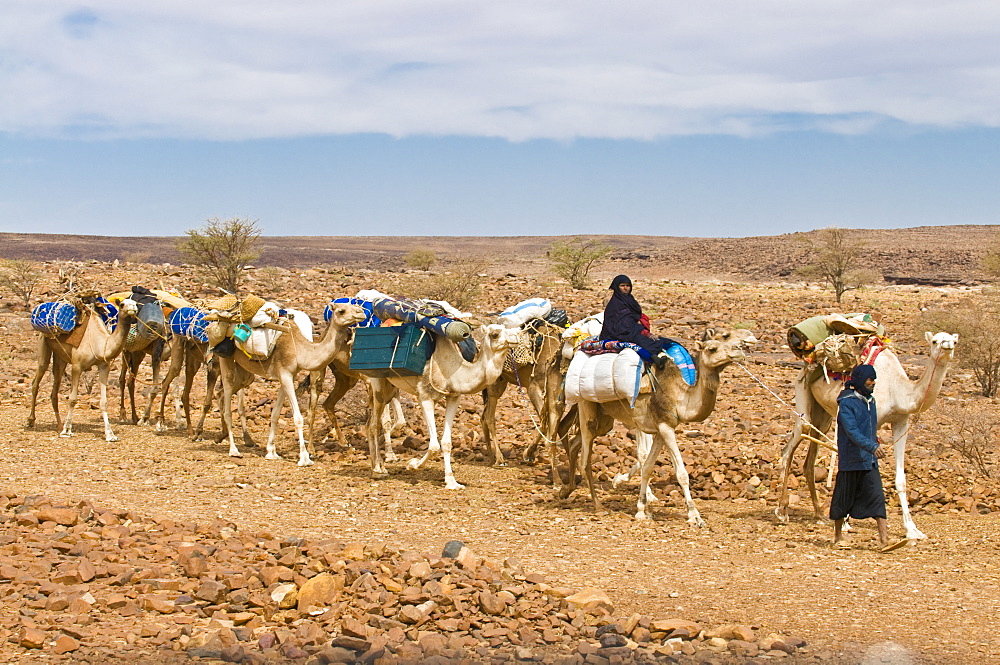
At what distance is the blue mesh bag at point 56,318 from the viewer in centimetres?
1622

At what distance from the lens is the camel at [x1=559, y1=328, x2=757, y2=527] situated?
35.3ft

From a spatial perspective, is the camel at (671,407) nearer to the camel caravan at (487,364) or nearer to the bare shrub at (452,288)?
the camel caravan at (487,364)

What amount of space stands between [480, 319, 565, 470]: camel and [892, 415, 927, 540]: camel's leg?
458 cm

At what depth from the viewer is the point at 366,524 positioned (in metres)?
11.3

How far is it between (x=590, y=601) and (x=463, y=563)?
1.22 metres

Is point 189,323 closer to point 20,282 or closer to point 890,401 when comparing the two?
point 890,401

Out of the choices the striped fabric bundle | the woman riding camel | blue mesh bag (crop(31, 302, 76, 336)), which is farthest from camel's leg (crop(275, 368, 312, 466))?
the woman riding camel

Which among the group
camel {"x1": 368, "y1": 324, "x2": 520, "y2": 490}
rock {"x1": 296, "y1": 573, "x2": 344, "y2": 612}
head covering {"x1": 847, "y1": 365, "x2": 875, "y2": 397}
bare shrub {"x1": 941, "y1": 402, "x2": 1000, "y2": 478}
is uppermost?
head covering {"x1": 847, "y1": 365, "x2": 875, "y2": 397}

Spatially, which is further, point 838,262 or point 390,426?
point 838,262

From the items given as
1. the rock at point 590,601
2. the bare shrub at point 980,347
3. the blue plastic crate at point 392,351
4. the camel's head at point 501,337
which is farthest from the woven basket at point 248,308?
the bare shrub at point 980,347

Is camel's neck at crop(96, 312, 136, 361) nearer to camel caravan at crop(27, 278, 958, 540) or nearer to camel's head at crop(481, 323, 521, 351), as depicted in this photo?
camel caravan at crop(27, 278, 958, 540)

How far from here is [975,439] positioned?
45.9 feet

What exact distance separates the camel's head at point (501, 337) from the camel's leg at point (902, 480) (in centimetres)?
458

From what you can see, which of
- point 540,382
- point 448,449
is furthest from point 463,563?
point 540,382
